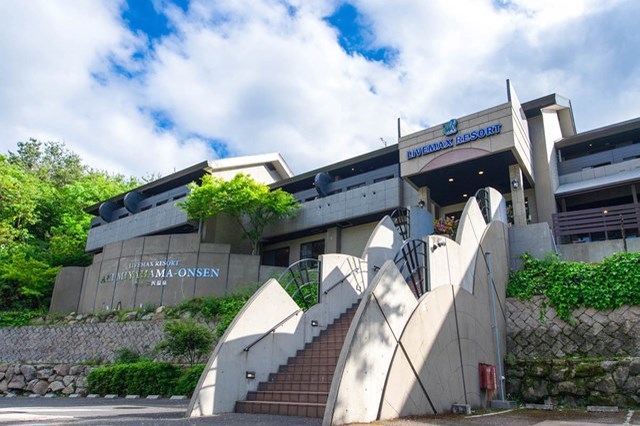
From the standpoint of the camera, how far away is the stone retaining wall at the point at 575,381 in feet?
31.2

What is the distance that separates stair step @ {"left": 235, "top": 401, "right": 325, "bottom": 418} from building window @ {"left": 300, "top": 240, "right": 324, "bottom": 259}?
1828cm

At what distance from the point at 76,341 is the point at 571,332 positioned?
2041 centimetres

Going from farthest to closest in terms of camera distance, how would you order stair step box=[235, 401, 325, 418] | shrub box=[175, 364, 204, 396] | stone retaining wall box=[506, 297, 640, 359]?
shrub box=[175, 364, 204, 396] < stone retaining wall box=[506, 297, 640, 359] < stair step box=[235, 401, 325, 418]

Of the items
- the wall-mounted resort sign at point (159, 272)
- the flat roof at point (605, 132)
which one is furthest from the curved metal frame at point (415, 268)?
the wall-mounted resort sign at point (159, 272)

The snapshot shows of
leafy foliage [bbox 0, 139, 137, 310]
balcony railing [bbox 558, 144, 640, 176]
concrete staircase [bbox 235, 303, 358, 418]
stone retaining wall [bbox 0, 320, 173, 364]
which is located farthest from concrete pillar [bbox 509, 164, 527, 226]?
leafy foliage [bbox 0, 139, 137, 310]

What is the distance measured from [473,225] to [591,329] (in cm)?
397

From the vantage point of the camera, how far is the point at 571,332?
11.6 m

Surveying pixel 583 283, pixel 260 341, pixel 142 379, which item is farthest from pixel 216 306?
pixel 583 283

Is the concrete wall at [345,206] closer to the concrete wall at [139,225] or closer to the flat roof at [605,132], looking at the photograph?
the concrete wall at [139,225]

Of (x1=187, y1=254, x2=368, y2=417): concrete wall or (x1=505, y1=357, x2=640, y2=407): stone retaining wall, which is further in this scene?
(x1=505, y1=357, x2=640, y2=407): stone retaining wall

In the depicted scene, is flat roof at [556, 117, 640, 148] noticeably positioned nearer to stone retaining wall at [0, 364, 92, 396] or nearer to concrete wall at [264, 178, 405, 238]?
concrete wall at [264, 178, 405, 238]

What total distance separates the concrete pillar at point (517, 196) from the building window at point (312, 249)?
473 inches

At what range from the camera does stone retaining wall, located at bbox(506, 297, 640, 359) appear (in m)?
10.9

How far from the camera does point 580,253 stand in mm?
14523
